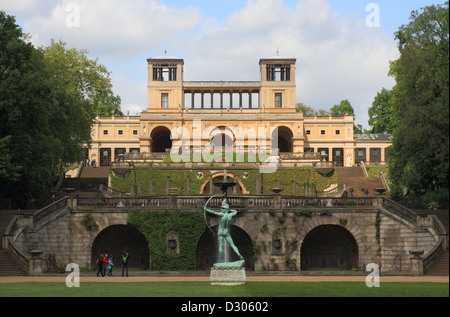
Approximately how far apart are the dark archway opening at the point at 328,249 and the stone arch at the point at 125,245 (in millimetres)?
10240

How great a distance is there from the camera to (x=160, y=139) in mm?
92688

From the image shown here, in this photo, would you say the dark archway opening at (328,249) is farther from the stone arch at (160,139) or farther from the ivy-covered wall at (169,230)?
the stone arch at (160,139)

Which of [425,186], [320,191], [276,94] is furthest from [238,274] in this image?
[276,94]

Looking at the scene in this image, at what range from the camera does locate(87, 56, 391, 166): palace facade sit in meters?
87.5

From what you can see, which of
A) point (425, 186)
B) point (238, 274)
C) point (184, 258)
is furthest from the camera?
point (425, 186)

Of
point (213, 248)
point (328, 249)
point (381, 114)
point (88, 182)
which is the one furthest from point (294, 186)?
point (381, 114)

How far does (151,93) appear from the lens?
92.4 meters

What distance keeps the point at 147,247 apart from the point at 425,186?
741 inches

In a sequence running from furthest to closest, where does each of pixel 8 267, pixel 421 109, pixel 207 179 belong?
1. pixel 207 179
2. pixel 421 109
3. pixel 8 267

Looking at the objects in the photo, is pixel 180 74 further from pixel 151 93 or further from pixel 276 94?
pixel 276 94

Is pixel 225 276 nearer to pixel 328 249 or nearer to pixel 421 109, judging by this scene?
→ pixel 328 249

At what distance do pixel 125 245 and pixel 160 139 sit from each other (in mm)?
A: 50245

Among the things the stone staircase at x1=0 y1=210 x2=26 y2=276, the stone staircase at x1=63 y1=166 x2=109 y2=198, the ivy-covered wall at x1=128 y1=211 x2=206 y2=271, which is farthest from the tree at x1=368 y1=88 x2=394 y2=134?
the stone staircase at x1=0 y1=210 x2=26 y2=276

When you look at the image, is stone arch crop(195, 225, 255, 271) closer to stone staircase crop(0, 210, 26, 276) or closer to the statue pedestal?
stone staircase crop(0, 210, 26, 276)
